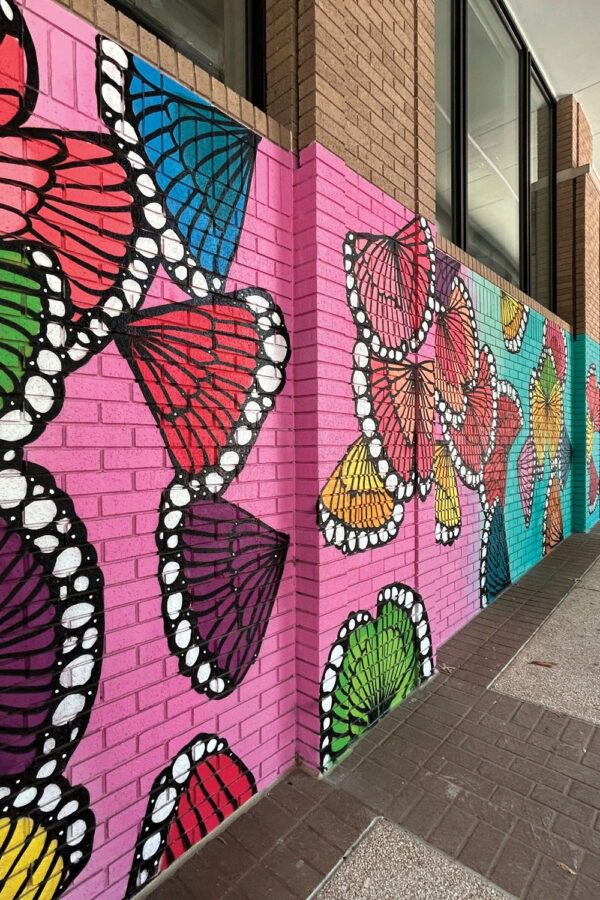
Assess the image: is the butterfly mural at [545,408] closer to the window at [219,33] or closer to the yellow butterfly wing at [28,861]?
the window at [219,33]

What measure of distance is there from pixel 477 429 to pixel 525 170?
3.66 metres

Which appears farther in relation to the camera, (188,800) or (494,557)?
(494,557)

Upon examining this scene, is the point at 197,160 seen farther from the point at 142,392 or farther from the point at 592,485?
the point at 592,485

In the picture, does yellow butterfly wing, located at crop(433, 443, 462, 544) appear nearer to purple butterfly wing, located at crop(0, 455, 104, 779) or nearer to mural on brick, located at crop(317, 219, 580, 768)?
mural on brick, located at crop(317, 219, 580, 768)

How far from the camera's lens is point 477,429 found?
4.16 m

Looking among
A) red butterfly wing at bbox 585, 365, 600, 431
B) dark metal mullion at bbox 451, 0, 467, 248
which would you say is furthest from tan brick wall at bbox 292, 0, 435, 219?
red butterfly wing at bbox 585, 365, 600, 431

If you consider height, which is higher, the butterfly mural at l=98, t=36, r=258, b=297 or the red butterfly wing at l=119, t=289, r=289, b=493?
the butterfly mural at l=98, t=36, r=258, b=297

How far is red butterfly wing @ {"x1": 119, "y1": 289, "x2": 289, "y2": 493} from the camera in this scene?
1758mm

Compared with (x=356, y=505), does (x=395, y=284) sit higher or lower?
higher

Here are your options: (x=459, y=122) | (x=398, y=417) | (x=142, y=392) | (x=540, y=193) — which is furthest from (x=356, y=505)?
(x=540, y=193)

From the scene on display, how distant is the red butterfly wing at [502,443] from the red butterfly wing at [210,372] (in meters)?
2.82

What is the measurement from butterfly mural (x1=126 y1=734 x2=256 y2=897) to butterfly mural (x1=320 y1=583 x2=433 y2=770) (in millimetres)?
454

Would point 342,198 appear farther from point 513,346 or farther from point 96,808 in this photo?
point 513,346

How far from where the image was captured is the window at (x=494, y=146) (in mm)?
4230
